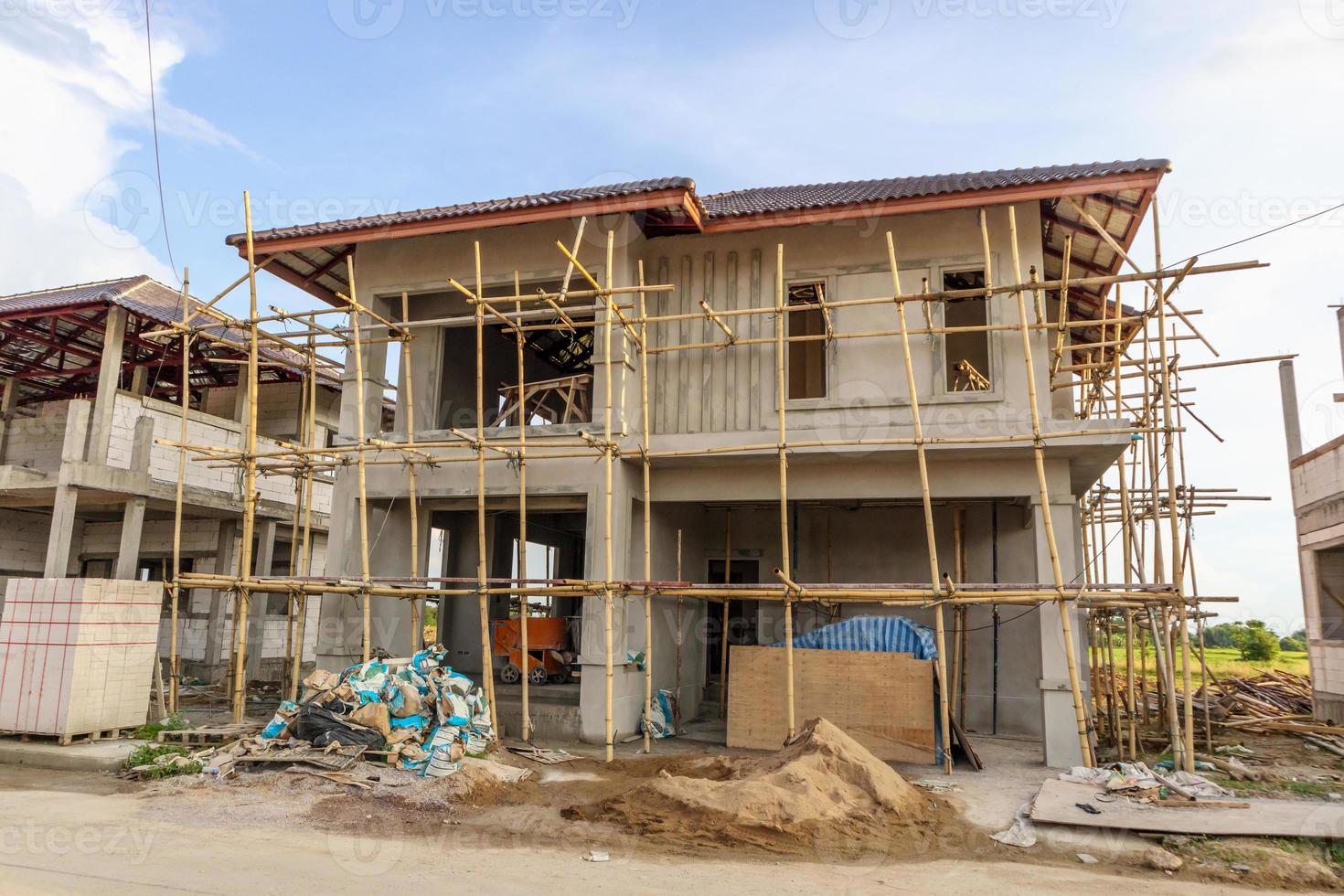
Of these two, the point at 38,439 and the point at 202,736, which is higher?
the point at 38,439

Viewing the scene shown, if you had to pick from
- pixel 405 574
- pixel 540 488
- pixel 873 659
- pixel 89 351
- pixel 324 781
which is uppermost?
pixel 89 351

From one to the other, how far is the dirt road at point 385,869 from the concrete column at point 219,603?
1123 cm

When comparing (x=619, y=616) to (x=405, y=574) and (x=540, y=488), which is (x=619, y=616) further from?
(x=405, y=574)

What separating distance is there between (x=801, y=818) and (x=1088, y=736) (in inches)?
173

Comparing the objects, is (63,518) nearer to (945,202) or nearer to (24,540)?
(24,540)

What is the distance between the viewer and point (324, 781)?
8562 millimetres

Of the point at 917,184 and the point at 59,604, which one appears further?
the point at 917,184

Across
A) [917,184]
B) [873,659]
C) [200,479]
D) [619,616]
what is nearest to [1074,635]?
[873,659]

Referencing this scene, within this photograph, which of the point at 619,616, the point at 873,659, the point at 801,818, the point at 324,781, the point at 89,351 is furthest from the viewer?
the point at 89,351

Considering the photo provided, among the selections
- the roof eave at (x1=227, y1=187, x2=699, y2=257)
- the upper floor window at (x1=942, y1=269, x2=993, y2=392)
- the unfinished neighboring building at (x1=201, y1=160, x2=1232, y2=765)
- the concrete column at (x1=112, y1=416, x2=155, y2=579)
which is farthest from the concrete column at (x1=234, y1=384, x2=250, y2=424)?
the upper floor window at (x1=942, y1=269, x2=993, y2=392)

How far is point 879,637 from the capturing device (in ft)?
36.1

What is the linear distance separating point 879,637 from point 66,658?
957 cm

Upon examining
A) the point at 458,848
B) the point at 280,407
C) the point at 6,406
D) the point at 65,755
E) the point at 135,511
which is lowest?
the point at 458,848

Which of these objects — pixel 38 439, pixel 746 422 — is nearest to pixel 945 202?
pixel 746 422
